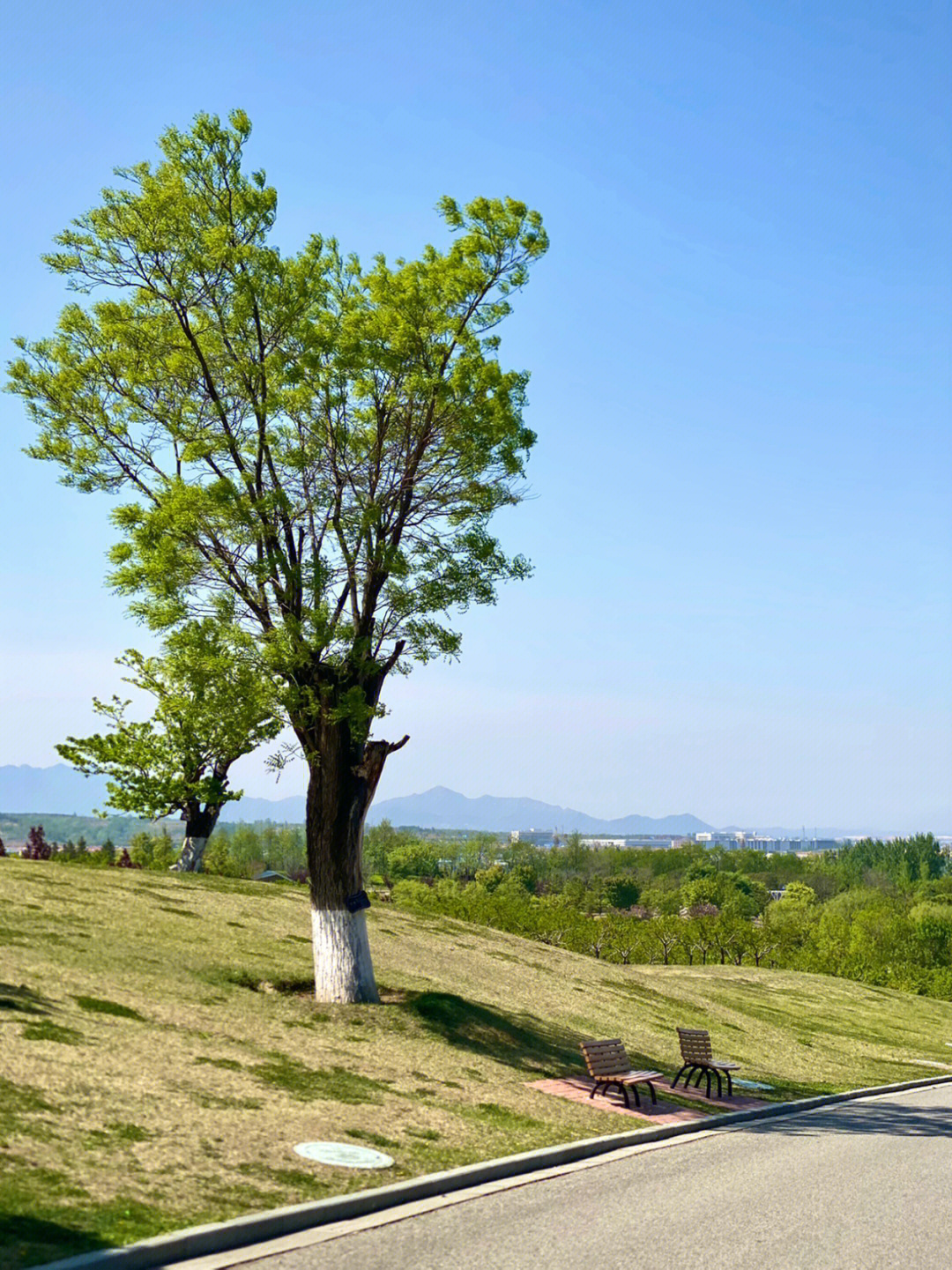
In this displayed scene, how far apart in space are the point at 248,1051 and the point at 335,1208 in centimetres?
645

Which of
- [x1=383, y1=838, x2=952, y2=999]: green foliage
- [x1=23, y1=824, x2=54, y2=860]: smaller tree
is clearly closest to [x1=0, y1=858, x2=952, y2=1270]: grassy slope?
[x1=383, y1=838, x2=952, y2=999]: green foliage

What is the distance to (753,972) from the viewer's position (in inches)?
2184

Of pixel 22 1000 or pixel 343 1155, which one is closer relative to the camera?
pixel 343 1155

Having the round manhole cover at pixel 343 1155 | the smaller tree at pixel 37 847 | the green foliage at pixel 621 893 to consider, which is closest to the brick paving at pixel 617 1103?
the round manhole cover at pixel 343 1155

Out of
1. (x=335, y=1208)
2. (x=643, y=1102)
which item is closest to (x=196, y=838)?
(x=643, y=1102)

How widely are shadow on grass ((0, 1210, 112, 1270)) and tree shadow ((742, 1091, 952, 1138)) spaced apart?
11.9 m

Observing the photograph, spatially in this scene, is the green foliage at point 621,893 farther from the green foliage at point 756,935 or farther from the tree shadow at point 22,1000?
the tree shadow at point 22,1000

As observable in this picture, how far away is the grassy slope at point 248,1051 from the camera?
10500mm

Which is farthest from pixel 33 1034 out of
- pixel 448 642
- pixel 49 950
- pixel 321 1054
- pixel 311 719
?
pixel 448 642

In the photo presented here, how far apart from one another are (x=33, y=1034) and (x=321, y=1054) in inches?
174

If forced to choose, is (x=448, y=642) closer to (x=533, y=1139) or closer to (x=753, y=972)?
(x=533, y=1139)

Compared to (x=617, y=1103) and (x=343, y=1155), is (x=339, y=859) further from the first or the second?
(x=343, y=1155)

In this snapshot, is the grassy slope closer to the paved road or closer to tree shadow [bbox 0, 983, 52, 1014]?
tree shadow [bbox 0, 983, 52, 1014]

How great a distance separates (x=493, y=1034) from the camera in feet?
71.2
